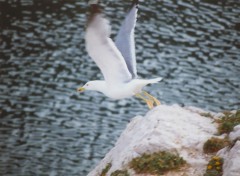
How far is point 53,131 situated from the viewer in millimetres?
38625

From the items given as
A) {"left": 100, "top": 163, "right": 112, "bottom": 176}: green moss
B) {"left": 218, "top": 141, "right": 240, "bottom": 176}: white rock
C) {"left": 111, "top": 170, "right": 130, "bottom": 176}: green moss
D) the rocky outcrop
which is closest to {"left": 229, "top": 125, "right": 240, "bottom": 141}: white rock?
the rocky outcrop

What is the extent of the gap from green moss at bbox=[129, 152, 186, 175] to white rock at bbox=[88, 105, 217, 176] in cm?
20

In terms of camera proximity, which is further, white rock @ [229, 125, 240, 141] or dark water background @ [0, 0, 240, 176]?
dark water background @ [0, 0, 240, 176]

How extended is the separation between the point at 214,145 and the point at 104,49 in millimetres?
3742

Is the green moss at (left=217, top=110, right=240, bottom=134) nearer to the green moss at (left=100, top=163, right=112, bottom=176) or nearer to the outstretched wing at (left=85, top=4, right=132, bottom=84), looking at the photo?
the outstretched wing at (left=85, top=4, right=132, bottom=84)

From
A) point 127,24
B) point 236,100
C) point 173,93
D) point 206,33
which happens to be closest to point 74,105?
point 173,93

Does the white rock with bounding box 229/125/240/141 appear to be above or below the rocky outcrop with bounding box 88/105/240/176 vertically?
above

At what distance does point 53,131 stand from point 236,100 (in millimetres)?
13066

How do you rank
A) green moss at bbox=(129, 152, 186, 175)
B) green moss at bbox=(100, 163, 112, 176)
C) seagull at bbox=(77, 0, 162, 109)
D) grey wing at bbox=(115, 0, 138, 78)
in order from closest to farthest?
seagull at bbox=(77, 0, 162, 109), green moss at bbox=(129, 152, 186, 175), green moss at bbox=(100, 163, 112, 176), grey wing at bbox=(115, 0, 138, 78)

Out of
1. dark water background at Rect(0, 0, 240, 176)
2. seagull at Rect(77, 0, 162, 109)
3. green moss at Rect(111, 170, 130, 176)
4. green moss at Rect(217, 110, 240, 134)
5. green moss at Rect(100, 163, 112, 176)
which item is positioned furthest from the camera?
dark water background at Rect(0, 0, 240, 176)

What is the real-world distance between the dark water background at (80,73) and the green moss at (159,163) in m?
20.8

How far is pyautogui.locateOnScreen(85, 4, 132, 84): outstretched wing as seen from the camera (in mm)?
13648

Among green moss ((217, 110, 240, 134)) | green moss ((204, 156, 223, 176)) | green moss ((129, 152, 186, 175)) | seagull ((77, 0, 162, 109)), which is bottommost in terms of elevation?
green moss ((129, 152, 186, 175))

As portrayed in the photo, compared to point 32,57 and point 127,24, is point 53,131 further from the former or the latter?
point 127,24
